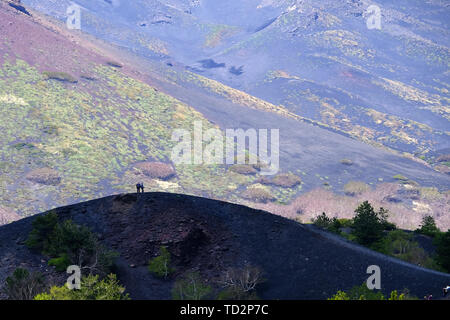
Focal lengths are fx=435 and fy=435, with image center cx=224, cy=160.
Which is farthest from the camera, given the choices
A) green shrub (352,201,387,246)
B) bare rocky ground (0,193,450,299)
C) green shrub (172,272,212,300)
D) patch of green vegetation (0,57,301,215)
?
patch of green vegetation (0,57,301,215)

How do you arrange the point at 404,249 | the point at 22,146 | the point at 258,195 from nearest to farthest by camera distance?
1. the point at 404,249
2. the point at 22,146
3. the point at 258,195

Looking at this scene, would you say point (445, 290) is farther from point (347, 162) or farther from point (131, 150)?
point (347, 162)

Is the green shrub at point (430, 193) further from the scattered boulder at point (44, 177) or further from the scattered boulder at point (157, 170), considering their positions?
the scattered boulder at point (44, 177)

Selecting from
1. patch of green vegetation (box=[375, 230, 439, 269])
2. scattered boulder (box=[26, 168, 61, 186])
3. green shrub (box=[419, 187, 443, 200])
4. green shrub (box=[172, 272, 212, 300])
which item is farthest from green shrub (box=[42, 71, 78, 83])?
green shrub (box=[172, 272, 212, 300])

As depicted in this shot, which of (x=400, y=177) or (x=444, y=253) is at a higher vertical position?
(x=400, y=177)

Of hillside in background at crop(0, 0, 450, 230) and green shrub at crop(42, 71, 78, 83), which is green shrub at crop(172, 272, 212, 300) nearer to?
hillside in background at crop(0, 0, 450, 230)

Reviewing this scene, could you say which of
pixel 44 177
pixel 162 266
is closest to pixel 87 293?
pixel 162 266
